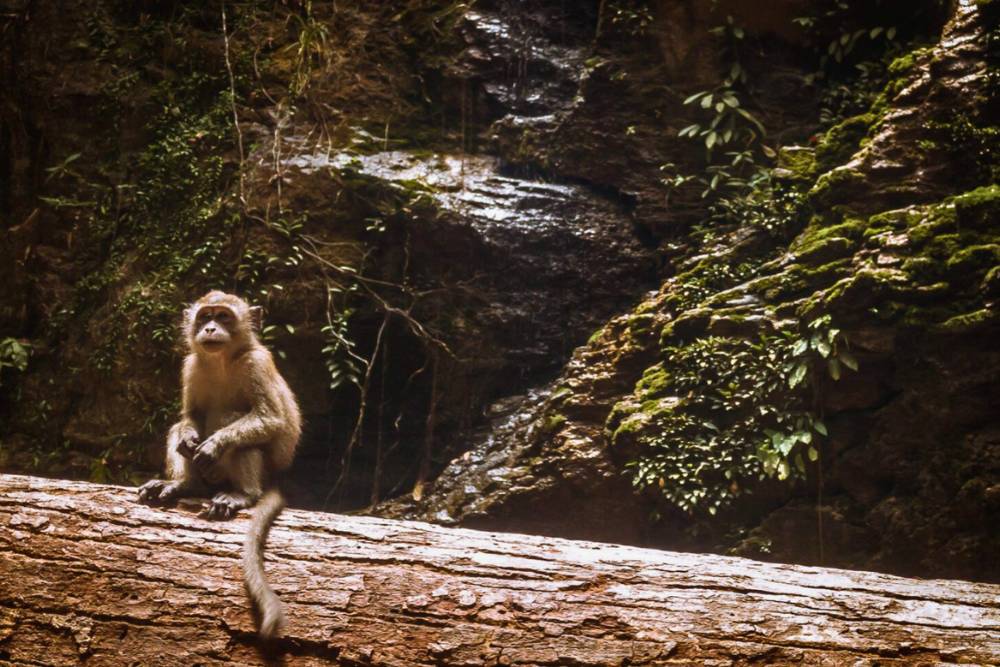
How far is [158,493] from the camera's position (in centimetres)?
448

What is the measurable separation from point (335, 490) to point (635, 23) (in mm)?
6165

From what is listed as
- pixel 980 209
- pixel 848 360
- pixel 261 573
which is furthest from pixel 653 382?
pixel 261 573

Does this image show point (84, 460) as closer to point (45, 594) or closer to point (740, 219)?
point (45, 594)

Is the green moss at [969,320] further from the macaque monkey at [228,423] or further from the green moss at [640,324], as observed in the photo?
the macaque monkey at [228,423]

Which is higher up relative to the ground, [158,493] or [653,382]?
[653,382]

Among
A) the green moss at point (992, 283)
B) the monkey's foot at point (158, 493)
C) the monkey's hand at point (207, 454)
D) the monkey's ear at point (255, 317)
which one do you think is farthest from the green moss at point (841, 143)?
the monkey's foot at point (158, 493)

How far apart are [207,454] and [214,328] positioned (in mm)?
929

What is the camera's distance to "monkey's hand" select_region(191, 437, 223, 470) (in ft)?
15.8

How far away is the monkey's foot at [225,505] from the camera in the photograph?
14.3ft

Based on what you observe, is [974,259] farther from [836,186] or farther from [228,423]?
[228,423]

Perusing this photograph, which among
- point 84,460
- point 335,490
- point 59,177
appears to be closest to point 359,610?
point 335,490

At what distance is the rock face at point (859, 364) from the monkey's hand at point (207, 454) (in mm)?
2833

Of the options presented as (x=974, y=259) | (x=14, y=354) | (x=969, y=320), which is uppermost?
(x=974, y=259)

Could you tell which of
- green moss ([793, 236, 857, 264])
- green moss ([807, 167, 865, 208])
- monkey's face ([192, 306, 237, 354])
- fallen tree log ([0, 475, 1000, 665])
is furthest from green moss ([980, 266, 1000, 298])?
monkey's face ([192, 306, 237, 354])
